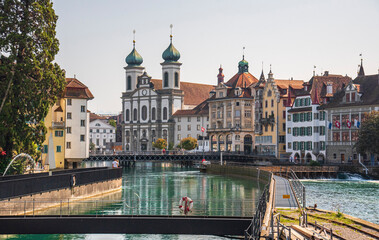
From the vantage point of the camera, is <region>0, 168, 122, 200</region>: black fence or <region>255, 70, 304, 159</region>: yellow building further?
<region>255, 70, 304, 159</region>: yellow building

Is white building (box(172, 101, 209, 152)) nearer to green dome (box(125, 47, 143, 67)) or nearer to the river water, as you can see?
green dome (box(125, 47, 143, 67))

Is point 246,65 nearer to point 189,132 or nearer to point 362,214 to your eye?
point 189,132

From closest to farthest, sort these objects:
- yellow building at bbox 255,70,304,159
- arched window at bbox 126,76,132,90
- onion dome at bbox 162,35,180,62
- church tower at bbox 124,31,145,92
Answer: yellow building at bbox 255,70,304,159 → onion dome at bbox 162,35,180,62 → church tower at bbox 124,31,145,92 → arched window at bbox 126,76,132,90

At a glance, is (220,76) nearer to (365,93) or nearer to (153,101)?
(153,101)

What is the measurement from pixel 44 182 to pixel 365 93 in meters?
61.1

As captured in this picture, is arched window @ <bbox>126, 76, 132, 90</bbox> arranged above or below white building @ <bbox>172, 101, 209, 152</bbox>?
above

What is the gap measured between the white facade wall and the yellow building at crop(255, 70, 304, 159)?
A: 3874 centimetres

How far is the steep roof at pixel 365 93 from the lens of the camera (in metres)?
93.0

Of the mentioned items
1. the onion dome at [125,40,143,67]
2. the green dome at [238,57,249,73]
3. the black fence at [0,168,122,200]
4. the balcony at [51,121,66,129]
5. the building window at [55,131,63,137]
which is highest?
the onion dome at [125,40,143,67]

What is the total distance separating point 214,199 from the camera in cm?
5938

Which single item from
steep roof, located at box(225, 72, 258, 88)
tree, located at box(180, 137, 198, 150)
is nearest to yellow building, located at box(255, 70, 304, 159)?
steep roof, located at box(225, 72, 258, 88)

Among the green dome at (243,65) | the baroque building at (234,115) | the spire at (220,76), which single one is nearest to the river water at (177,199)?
the baroque building at (234,115)

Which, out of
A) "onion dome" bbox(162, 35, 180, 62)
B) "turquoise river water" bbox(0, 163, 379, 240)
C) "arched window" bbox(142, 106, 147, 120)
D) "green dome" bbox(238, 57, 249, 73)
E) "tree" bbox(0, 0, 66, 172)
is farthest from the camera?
"arched window" bbox(142, 106, 147, 120)

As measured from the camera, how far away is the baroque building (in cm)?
13538
